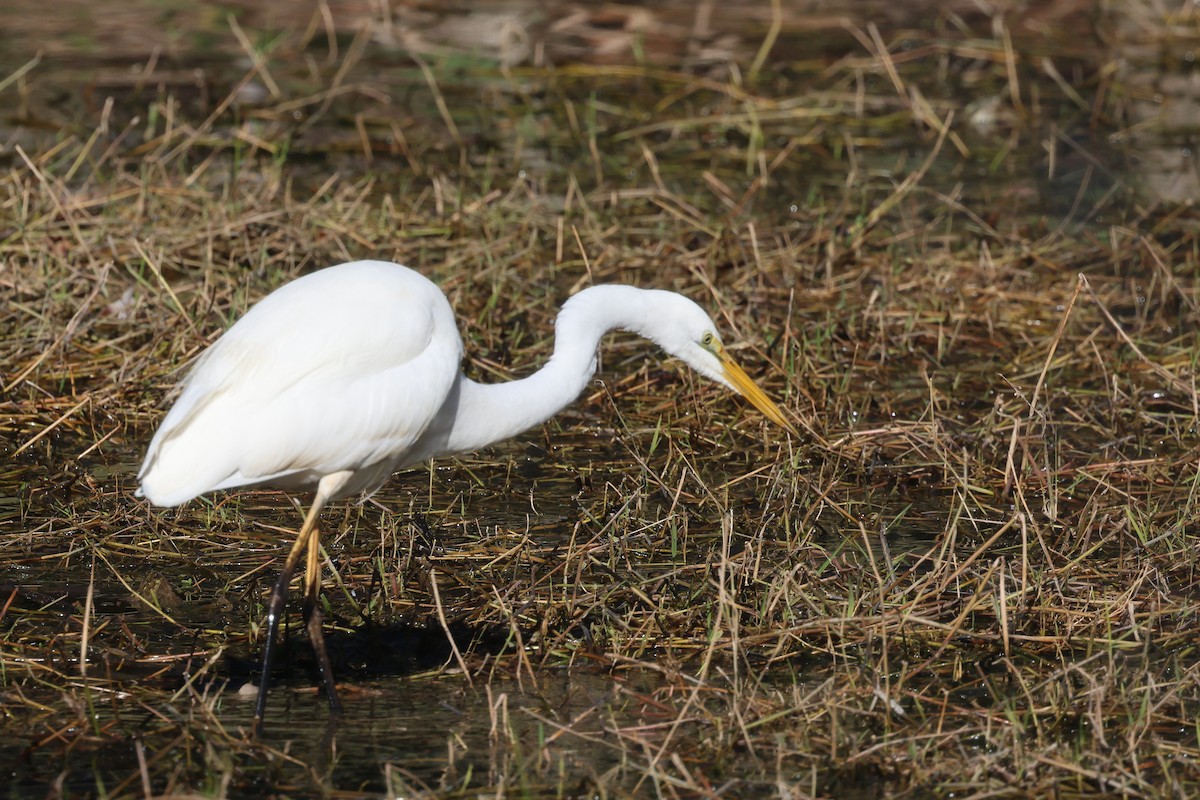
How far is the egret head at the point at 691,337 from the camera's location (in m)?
4.00

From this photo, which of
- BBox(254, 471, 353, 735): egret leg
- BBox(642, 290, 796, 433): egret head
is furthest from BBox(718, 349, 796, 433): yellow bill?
BBox(254, 471, 353, 735): egret leg

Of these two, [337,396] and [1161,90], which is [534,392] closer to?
[337,396]

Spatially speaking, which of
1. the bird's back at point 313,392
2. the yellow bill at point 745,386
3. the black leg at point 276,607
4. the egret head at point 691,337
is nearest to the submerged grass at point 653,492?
the black leg at point 276,607

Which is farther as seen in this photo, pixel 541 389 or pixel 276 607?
pixel 541 389

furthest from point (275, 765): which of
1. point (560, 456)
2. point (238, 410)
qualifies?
point (560, 456)

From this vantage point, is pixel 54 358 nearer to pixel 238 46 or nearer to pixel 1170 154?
pixel 238 46

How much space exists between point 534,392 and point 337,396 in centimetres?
51

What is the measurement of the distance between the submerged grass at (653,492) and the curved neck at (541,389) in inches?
15.5

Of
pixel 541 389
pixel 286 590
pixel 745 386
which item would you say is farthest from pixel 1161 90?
pixel 286 590

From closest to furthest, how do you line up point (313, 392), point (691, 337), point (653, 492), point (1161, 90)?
point (313, 392) → point (691, 337) → point (653, 492) → point (1161, 90)

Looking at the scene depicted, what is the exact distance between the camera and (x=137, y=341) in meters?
5.45

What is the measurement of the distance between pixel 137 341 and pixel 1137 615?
3.36 m

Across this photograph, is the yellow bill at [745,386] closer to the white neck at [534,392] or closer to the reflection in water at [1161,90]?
the white neck at [534,392]

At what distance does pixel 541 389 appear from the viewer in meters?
3.85
